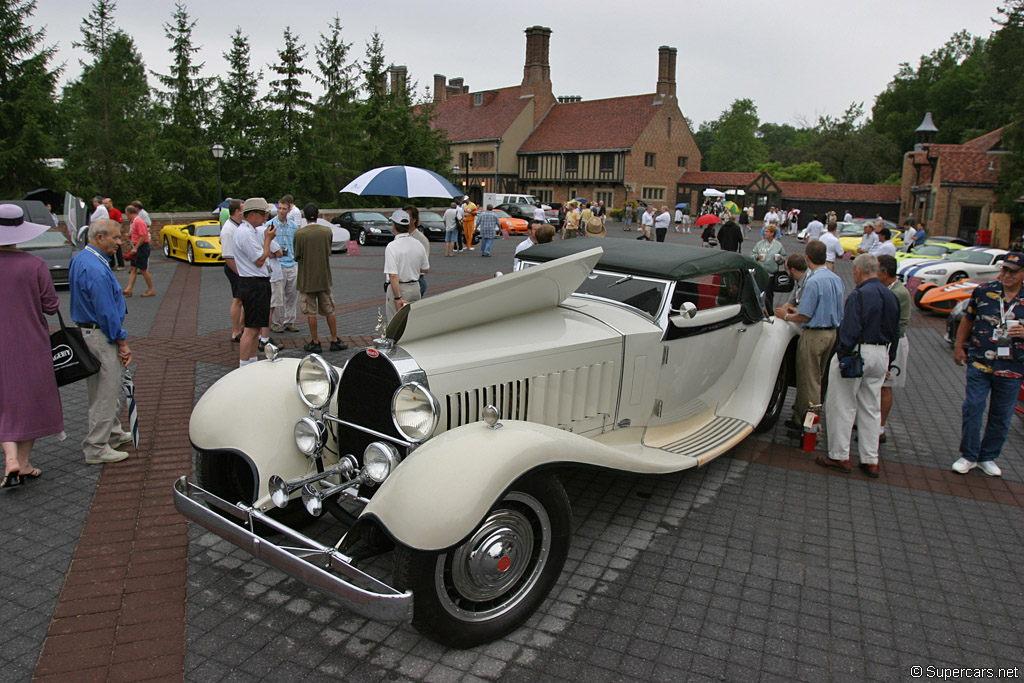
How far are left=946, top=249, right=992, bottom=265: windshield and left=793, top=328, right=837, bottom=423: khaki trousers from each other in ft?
45.6

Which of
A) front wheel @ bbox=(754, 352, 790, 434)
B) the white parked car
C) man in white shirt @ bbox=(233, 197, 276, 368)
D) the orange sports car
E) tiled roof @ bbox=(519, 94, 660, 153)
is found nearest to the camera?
front wheel @ bbox=(754, 352, 790, 434)

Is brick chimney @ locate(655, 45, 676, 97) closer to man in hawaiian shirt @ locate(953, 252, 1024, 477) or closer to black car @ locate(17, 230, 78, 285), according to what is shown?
black car @ locate(17, 230, 78, 285)

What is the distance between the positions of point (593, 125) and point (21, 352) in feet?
177

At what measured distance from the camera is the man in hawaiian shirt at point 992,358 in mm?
5281

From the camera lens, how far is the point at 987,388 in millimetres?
5500

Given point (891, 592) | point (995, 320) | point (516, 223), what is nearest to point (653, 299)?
point (891, 592)

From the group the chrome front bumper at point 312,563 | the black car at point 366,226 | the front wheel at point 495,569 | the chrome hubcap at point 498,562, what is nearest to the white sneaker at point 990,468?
the front wheel at point 495,569

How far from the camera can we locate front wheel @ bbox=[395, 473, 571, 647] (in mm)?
2971

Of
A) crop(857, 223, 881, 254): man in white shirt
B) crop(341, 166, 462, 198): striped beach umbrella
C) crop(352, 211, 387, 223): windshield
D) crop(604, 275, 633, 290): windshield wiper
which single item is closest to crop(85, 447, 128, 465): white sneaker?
crop(604, 275, 633, 290): windshield wiper

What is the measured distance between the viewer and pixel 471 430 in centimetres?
330

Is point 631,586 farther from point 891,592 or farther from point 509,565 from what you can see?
point 891,592

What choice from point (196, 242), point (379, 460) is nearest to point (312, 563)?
point (379, 460)

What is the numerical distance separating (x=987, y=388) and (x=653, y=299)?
3.04 meters

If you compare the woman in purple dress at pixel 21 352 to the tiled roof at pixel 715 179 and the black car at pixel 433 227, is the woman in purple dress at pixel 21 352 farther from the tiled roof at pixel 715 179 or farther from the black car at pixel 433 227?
the tiled roof at pixel 715 179
